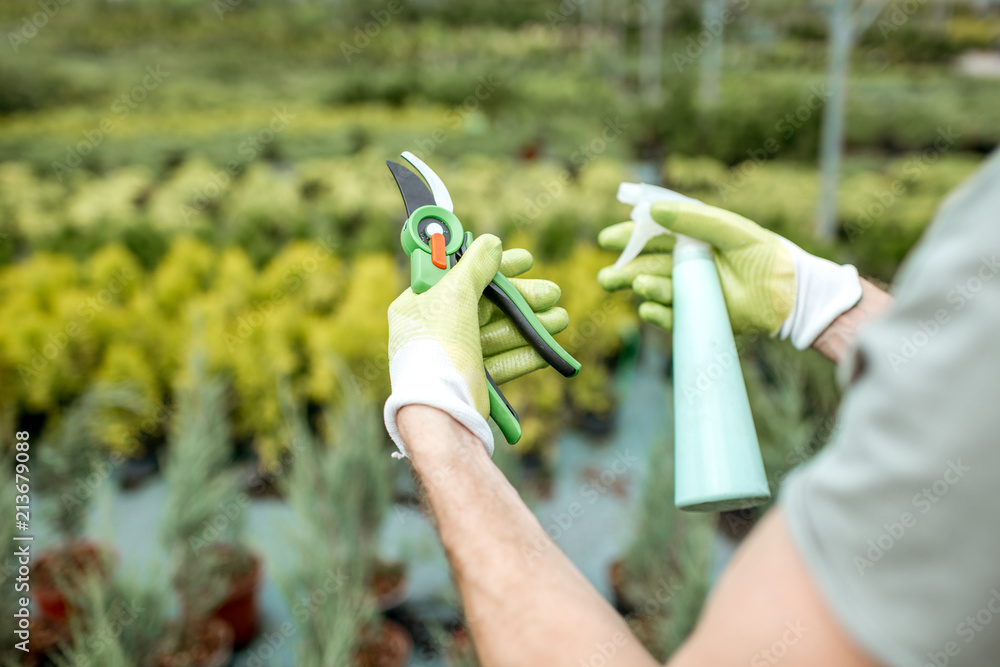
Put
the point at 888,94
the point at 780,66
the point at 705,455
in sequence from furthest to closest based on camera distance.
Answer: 1. the point at 780,66
2. the point at 888,94
3. the point at 705,455

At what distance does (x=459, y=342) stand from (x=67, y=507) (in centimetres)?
211

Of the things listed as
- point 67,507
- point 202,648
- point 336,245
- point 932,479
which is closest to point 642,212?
point 932,479

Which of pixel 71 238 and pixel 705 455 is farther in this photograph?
pixel 71 238

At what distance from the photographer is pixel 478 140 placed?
27.9 ft

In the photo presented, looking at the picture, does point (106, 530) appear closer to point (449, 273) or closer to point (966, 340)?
point (449, 273)

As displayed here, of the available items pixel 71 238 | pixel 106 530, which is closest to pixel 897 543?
pixel 106 530

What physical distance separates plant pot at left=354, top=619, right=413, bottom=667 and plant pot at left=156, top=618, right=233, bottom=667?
48 cm

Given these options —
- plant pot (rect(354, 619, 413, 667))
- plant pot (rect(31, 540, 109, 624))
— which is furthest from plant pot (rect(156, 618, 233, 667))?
plant pot (rect(354, 619, 413, 667))

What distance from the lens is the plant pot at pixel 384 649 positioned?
7.23 feet

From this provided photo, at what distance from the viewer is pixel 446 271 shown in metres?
1.24

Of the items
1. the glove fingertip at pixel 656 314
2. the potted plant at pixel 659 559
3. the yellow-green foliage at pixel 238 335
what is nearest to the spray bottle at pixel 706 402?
the glove fingertip at pixel 656 314

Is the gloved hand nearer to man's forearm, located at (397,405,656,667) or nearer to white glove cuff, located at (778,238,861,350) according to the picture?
man's forearm, located at (397,405,656,667)

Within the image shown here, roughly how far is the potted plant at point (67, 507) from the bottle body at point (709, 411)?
2117 millimetres

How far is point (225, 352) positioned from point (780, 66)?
61.0 feet
